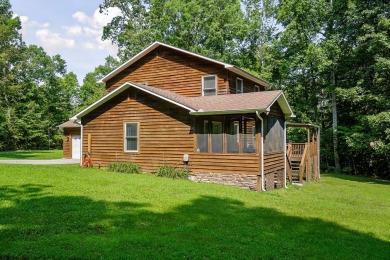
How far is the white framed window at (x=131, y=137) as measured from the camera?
Answer: 15.7 m

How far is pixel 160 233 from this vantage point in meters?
6.34

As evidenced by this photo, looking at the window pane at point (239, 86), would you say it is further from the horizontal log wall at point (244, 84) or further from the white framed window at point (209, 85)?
the white framed window at point (209, 85)

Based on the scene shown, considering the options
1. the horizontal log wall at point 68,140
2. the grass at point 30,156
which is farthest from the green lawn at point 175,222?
the horizontal log wall at point 68,140

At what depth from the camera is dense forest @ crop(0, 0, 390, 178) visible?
21.1m

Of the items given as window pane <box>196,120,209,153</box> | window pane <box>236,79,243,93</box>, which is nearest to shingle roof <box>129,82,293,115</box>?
window pane <box>196,120,209,153</box>

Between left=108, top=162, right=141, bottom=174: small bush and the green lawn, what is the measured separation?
2.85 meters

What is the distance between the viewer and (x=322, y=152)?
2588 cm

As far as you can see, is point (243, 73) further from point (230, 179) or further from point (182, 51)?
point (230, 179)

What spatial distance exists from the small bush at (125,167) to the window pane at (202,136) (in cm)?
343

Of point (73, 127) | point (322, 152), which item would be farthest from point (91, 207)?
point (322, 152)

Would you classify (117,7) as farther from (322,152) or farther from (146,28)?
(322,152)

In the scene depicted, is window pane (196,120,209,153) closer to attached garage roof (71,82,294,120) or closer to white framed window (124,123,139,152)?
attached garage roof (71,82,294,120)

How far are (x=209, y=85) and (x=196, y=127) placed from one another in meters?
5.20

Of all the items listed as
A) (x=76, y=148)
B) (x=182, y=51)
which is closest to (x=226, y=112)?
(x=182, y=51)
